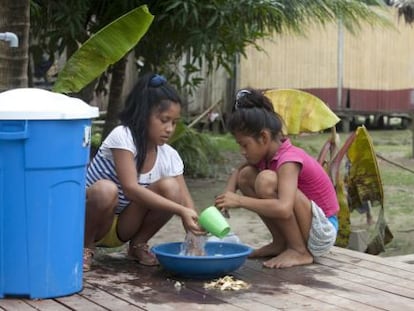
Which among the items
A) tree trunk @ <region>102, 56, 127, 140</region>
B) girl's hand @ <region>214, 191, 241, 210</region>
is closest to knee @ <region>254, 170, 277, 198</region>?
girl's hand @ <region>214, 191, 241, 210</region>

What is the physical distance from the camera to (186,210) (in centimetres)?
373

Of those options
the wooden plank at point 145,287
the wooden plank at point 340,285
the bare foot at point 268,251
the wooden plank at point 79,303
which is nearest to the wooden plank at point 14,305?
the wooden plank at point 79,303

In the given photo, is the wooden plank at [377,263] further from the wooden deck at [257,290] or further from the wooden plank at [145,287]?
the wooden plank at [145,287]

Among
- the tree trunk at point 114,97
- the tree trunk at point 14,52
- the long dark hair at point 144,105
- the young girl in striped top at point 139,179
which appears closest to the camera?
the young girl in striped top at point 139,179

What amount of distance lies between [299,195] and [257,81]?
1165 cm

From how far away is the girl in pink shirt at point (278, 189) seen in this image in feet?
13.0

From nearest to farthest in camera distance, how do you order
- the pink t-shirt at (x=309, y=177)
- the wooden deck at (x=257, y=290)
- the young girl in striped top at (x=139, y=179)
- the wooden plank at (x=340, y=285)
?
the wooden deck at (x=257, y=290), the wooden plank at (x=340, y=285), the young girl in striped top at (x=139, y=179), the pink t-shirt at (x=309, y=177)

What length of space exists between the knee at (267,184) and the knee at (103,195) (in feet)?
2.28

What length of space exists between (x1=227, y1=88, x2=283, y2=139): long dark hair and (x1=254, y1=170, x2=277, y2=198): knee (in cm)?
20

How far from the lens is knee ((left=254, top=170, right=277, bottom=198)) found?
157 inches

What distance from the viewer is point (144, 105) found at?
3.94 metres

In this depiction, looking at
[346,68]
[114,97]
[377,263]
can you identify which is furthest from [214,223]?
[346,68]

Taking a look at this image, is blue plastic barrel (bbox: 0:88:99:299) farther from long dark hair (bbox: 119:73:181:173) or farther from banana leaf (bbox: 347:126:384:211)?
banana leaf (bbox: 347:126:384:211)

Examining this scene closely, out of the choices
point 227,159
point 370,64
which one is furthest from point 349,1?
point 370,64
